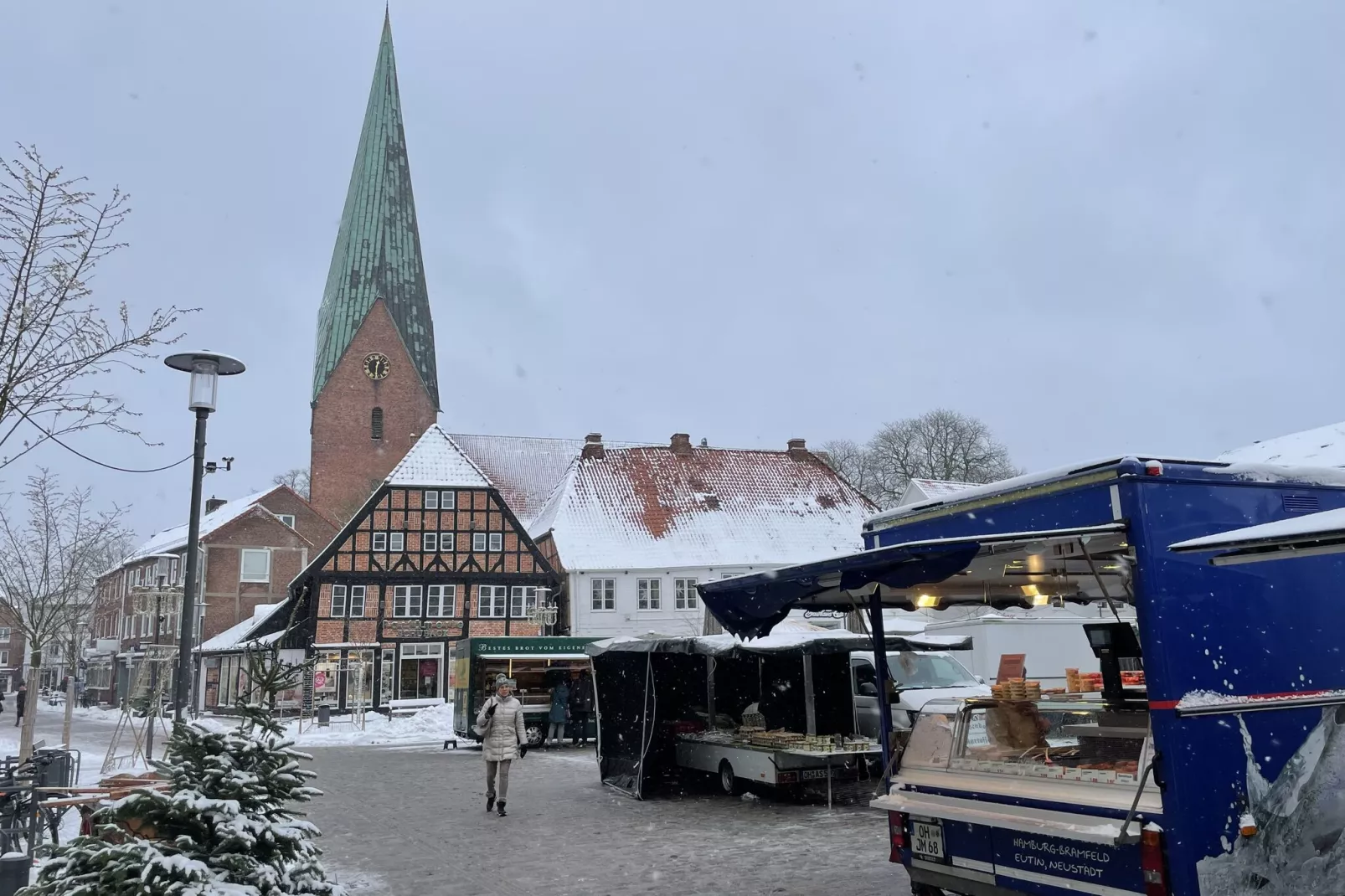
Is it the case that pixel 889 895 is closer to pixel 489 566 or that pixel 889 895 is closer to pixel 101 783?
pixel 101 783

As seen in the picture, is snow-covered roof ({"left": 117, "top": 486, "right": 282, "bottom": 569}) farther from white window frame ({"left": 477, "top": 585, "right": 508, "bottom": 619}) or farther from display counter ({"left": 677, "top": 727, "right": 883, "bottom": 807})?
display counter ({"left": 677, "top": 727, "right": 883, "bottom": 807})

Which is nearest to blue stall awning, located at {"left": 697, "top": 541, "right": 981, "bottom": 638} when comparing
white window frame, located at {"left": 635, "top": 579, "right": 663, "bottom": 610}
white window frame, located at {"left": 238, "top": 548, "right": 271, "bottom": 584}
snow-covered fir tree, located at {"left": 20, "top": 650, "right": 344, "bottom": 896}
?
snow-covered fir tree, located at {"left": 20, "top": 650, "right": 344, "bottom": 896}

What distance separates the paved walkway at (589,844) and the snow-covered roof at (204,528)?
122 feet

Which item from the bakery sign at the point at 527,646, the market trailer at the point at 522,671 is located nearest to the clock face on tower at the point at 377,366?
A: the market trailer at the point at 522,671

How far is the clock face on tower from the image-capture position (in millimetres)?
53844

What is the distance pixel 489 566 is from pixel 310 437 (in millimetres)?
17783

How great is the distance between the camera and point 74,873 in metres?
4.97

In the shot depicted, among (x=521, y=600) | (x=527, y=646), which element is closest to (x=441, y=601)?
(x=521, y=600)

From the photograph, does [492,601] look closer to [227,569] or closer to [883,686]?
[227,569]

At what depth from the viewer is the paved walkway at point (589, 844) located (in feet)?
29.0

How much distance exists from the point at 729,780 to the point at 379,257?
154ft

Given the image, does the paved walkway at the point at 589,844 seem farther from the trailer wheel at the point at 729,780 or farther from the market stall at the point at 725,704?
the market stall at the point at 725,704

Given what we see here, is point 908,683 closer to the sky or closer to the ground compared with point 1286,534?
closer to the ground

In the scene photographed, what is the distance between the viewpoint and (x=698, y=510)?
43344 millimetres
